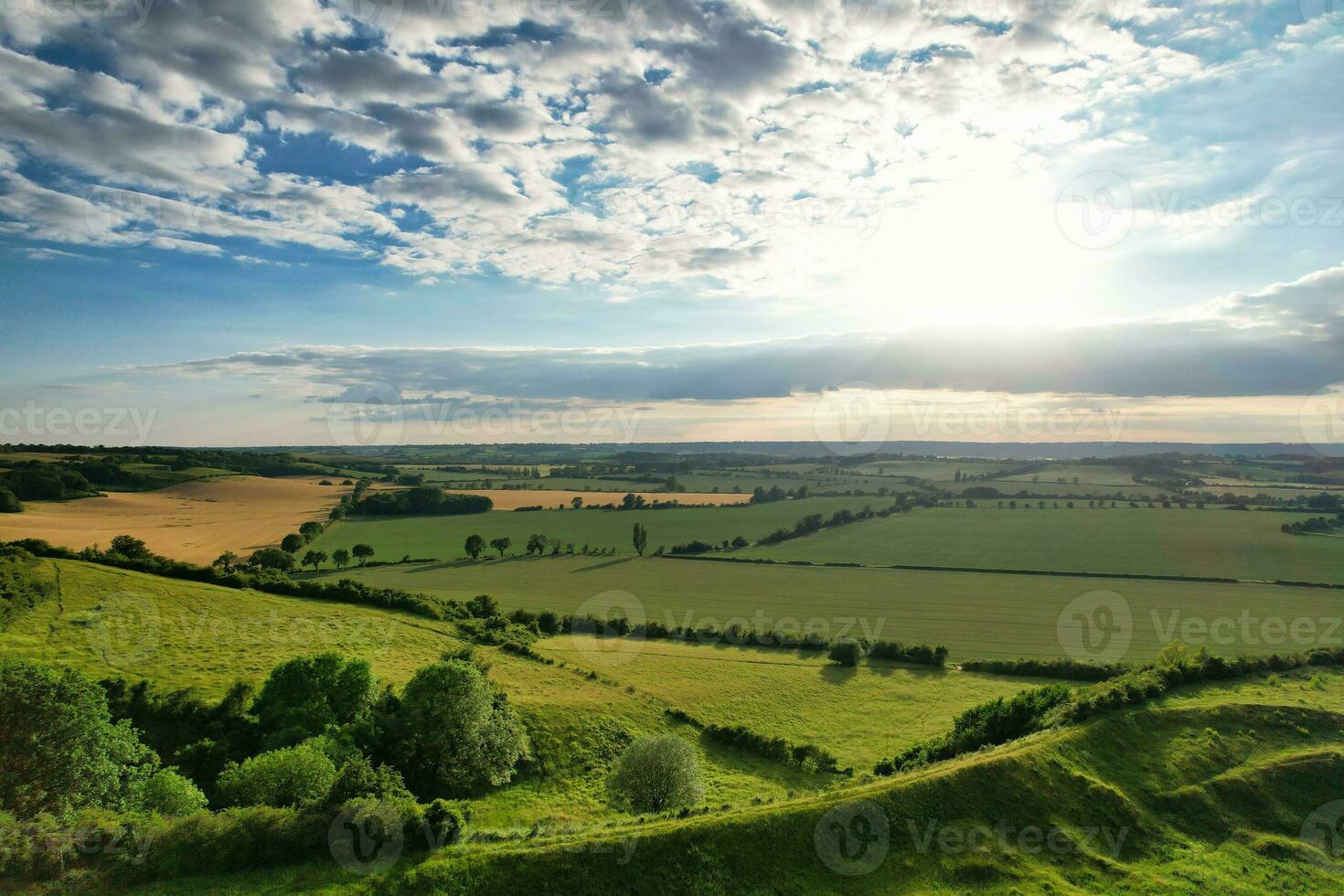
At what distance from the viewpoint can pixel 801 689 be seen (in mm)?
53125

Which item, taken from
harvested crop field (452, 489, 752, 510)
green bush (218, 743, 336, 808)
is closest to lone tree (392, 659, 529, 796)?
green bush (218, 743, 336, 808)

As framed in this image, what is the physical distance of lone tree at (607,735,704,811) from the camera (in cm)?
3117

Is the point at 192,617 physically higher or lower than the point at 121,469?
lower

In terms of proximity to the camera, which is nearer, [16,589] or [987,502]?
[16,589]

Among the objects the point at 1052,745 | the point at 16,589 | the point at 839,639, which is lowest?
the point at 839,639

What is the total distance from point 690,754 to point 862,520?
352ft

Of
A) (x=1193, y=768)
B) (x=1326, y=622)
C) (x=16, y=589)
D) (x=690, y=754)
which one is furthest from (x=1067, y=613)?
(x=16, y=589)

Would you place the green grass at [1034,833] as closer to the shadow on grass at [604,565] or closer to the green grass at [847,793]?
the green grass at [847,793]

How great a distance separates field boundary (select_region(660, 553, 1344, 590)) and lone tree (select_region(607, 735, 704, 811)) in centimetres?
6742

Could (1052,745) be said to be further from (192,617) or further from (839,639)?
(192,617)

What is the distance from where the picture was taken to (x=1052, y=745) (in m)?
29.6

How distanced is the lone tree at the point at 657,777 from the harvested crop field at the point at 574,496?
111807 mm
